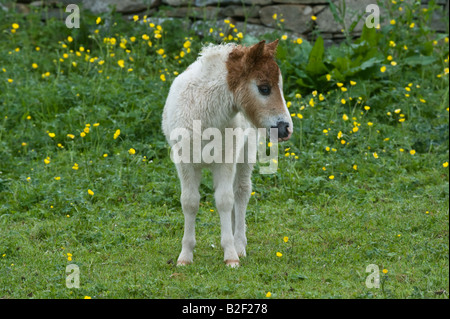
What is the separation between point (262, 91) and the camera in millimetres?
5234

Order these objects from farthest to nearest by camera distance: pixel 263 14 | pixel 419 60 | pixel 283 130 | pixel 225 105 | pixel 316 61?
pixel 263 14 → pixel 419 60 → pixel 316 61 → pixel 225 105 → pixel 283 130

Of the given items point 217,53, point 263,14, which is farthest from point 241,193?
point 263,14

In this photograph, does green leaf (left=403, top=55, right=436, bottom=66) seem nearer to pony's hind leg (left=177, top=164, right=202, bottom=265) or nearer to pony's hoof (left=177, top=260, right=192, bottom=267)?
pony's hind leg (left=177, top=164, right=202, bottom=265)

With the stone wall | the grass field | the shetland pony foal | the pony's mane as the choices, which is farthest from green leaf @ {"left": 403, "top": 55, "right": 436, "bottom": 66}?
the pony's mane

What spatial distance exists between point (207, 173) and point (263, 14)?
4.32 m

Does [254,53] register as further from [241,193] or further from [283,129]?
[241,193]

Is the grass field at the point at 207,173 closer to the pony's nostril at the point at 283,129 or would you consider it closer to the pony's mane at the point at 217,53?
the pony's nostril at the point at 283,129

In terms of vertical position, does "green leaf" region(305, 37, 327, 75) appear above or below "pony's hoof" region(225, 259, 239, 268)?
above

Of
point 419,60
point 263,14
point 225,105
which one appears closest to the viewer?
point 225,105

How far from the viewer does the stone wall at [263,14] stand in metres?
11.0

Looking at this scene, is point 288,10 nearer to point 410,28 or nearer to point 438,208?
point 410,28

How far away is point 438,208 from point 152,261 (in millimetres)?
3157

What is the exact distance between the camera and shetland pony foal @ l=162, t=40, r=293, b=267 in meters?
5.22

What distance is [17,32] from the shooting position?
11.2 m
